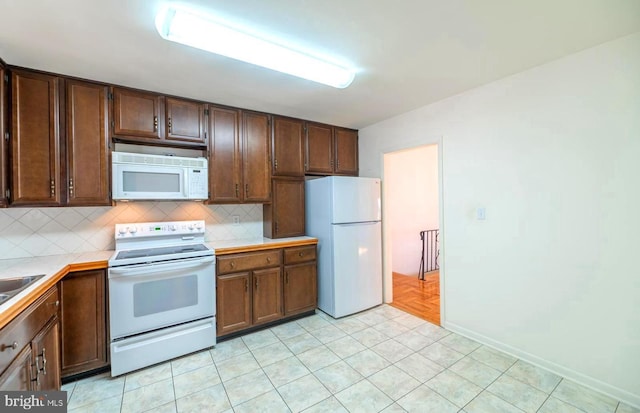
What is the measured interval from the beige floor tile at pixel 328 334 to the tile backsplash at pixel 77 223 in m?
1.54

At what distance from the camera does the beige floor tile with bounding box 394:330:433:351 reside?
2.55 meters

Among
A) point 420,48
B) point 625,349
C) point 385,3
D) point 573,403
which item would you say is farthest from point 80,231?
point 625,349

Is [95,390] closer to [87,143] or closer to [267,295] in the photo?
[267,295]

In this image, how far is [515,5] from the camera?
1.50 m

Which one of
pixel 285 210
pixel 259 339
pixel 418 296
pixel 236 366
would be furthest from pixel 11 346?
pixel 418 296

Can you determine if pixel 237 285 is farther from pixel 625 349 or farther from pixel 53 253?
pixel 625 349

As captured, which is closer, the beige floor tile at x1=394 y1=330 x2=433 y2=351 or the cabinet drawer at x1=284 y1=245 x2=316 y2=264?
the beige floor tile at x1=394 y1=330 x2=433 y2=351

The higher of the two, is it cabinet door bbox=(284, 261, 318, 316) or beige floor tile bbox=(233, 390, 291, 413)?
cabinet door bbox=(284, 261, 318, 316)

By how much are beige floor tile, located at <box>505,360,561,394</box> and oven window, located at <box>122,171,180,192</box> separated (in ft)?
10.9

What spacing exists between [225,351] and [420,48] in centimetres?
299

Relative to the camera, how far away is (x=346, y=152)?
3896 millimetres

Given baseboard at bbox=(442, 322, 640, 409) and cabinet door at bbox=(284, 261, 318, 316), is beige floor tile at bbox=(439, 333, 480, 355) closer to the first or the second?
baseboard at bbox=(442, 322, 640, 409)

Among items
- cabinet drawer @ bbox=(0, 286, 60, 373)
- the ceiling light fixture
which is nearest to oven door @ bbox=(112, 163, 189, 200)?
cabinet drawer @ bbox=(0, 286, 60, 373)

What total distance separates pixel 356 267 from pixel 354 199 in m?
0.83
